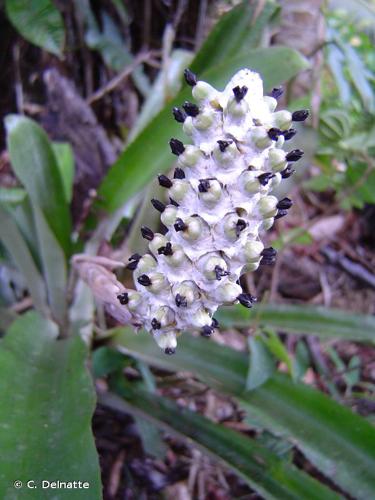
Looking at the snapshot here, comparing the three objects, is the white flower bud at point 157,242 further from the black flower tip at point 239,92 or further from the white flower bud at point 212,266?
the black flower tip at point 239,92

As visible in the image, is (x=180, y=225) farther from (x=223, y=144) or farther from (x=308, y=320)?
(x=308, y=320)

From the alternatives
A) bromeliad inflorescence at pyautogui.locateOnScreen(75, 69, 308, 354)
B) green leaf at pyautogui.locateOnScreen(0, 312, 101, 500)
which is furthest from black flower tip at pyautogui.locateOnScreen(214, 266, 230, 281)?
green leaf at pyautogui.locateOnScreen(0, 312, 101, 500)

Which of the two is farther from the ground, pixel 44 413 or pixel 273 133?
pixel 273 133

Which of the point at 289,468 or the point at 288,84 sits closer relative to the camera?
the point at 289,468

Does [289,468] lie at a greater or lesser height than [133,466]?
greater

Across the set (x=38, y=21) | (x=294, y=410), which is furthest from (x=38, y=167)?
(x=294, y=410)

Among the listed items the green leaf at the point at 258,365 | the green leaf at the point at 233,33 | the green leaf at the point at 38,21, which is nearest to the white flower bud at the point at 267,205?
the green leaf at the point at 258,365

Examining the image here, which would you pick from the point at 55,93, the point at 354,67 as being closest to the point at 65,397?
the point at 55,93

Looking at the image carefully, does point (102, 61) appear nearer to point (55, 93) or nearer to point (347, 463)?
point (55, 93)
